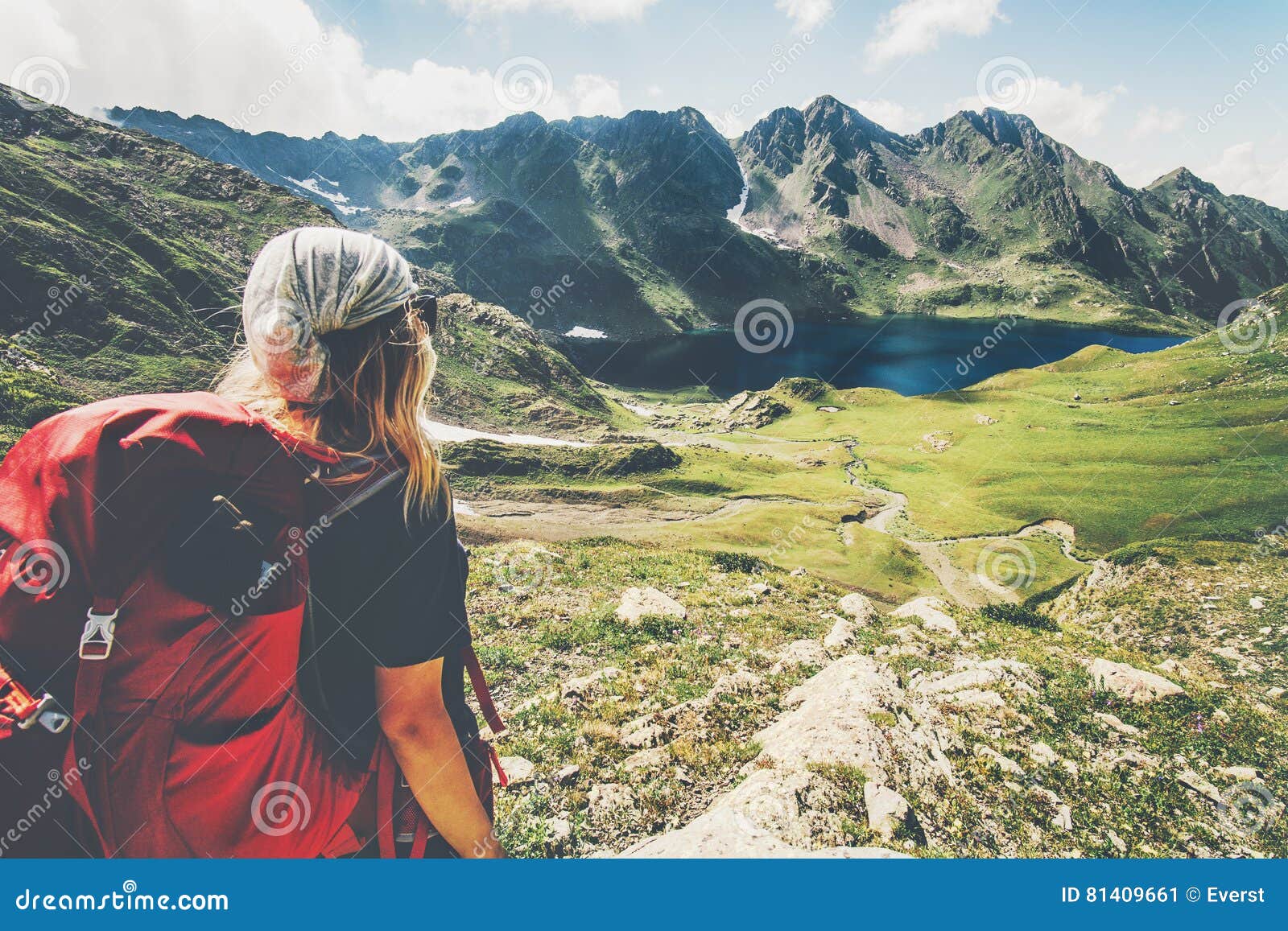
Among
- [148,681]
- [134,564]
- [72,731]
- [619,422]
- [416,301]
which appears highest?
[619,422]

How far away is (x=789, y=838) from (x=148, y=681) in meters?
7.05

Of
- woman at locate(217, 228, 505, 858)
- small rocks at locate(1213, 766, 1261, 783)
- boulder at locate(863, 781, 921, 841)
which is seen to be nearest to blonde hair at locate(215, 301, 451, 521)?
woman at locate(217, 228, 505, 858)

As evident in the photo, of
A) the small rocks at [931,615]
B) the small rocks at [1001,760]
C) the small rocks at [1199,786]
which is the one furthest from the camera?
the small rocks at [931,615]

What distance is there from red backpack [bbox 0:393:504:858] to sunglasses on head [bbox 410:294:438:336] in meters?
1.14

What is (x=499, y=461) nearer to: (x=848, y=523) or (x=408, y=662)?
(x=848, y=523)

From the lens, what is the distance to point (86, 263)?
3246 inches

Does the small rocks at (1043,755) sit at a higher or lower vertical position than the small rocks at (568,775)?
lower

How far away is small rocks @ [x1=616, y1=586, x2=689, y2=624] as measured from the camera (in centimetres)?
1561

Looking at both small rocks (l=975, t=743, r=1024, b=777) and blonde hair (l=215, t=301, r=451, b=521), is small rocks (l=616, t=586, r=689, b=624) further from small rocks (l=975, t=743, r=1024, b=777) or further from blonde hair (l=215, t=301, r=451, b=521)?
blonde hair (l=215, t=301, r=451, b=521)

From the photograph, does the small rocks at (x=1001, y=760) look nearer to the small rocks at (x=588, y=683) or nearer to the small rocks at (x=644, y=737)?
the small rocks at (x=644, y=737)

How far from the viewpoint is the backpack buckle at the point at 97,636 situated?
255 centimetres

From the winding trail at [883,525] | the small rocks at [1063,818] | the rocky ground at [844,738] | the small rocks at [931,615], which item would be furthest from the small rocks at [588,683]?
the winding trail at [883,525]

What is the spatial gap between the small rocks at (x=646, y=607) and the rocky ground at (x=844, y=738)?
8 cm

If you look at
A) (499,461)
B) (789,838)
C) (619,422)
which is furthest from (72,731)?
(619,422)
